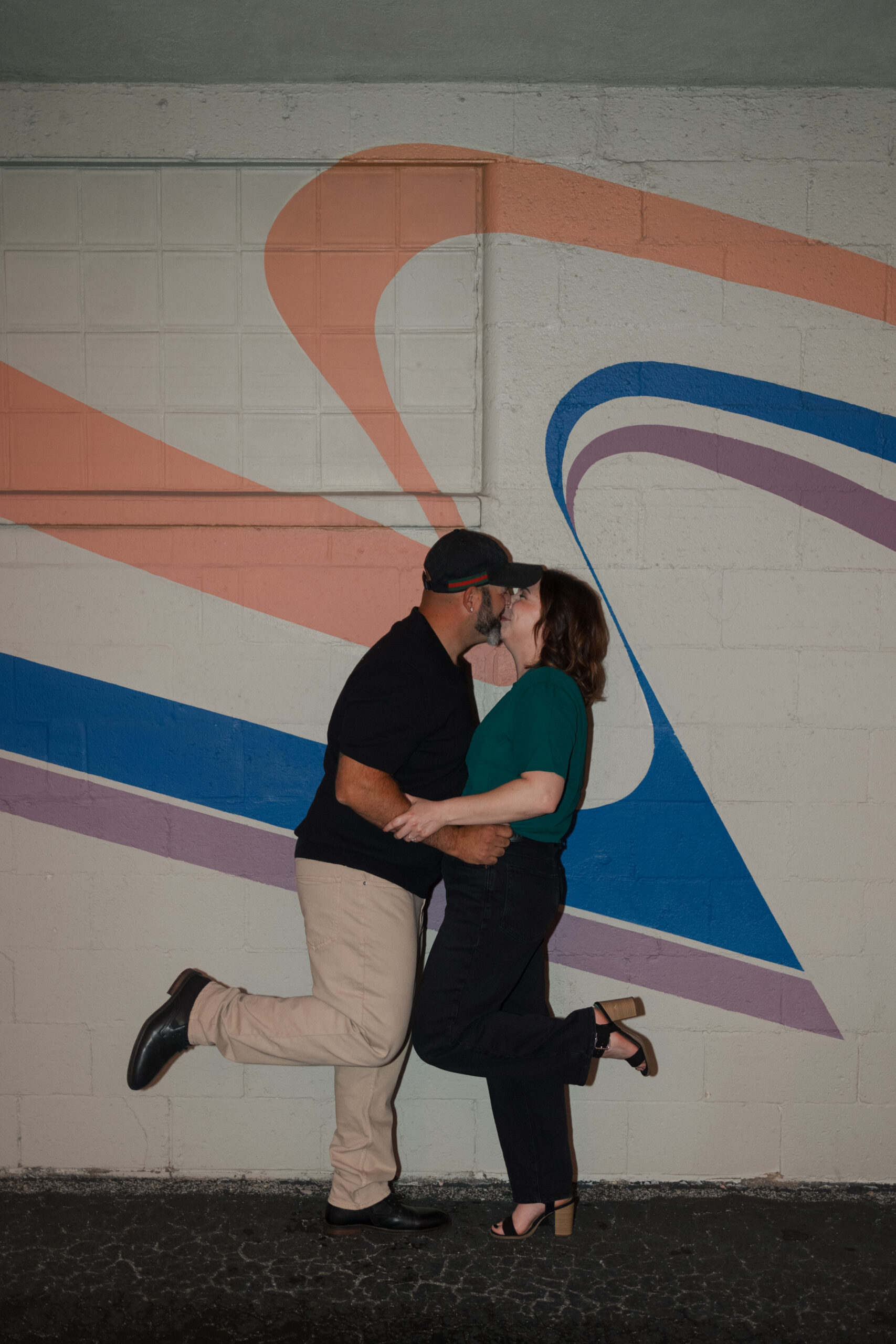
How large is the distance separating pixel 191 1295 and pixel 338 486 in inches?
87.4

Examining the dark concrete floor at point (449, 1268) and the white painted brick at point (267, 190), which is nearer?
the dark concrete floor at point (449, 1268)

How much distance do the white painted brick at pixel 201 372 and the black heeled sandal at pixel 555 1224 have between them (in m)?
2.51

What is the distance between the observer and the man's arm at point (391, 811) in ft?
8.30

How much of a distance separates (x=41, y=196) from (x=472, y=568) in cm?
179

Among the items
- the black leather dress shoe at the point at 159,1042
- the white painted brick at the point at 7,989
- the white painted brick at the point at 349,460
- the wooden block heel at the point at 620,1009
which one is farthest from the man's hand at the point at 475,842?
the white painted brick at the point at 7,989

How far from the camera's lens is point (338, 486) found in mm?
3025

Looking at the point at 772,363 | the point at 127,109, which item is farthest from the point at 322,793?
the point at 127,109

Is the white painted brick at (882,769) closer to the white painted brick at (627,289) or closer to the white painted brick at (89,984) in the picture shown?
the white painted brick at (627,289)

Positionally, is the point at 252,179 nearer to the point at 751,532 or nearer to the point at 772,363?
the point at 772,363

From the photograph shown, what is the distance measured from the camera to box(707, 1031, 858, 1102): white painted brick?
301 cm

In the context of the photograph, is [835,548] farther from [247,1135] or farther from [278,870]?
[247,1135]

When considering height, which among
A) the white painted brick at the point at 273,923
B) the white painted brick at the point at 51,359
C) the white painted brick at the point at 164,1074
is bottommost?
the white painted brick at the point at 164,1074

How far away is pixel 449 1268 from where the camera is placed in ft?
8.36

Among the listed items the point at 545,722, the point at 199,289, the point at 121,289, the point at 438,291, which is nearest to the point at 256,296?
the point at 199,289
